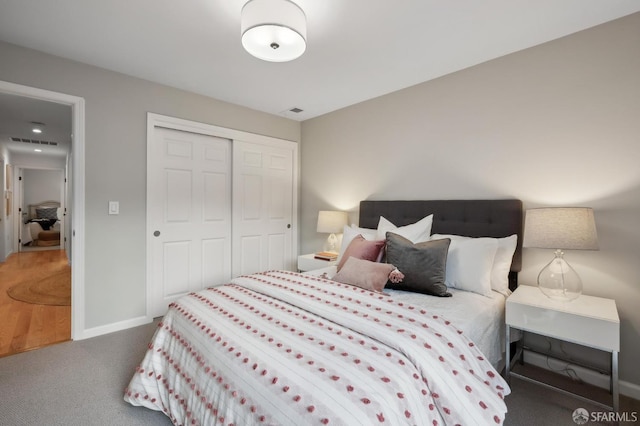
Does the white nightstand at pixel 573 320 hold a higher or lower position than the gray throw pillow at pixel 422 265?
lower

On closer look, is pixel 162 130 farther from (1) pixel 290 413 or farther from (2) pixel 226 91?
(1) pixel 290 413

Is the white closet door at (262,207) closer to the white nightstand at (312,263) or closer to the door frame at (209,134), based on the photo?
the door frame at (209,134)

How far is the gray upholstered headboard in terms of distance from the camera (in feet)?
7.55

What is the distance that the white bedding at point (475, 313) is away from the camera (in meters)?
1.68

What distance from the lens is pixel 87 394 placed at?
189 cm

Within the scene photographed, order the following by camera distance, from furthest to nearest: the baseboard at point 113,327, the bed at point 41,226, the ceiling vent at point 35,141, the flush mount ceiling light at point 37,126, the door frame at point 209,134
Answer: the bed at point 41,226 < the ceiling vent at point 35,141 < the flush mount ceiling light at point 37,126 < the door frame at point 209,134 < the baseboard at point 113,327

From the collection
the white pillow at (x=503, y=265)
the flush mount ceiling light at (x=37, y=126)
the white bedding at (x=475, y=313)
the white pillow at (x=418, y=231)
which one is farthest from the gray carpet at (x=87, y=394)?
the flush mount ceiling light at (x=37, y=126)

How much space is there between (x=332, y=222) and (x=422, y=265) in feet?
5.05

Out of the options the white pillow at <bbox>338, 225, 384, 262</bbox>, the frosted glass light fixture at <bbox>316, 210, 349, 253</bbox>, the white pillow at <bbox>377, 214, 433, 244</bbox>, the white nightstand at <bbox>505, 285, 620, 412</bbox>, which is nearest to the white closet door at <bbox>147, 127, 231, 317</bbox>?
the frosted glass light fixture at <bbox>316, 210, 349, 253</bbox>

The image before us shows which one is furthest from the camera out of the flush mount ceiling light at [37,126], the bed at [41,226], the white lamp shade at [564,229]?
the bed at [41,226]

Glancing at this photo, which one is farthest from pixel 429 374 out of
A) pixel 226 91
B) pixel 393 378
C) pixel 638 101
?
pixel 226 91

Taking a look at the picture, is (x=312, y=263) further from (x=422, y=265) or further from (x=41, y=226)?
(x=41, y=226)

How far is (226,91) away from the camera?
10.5 feet

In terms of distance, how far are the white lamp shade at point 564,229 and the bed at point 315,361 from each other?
0.50m
